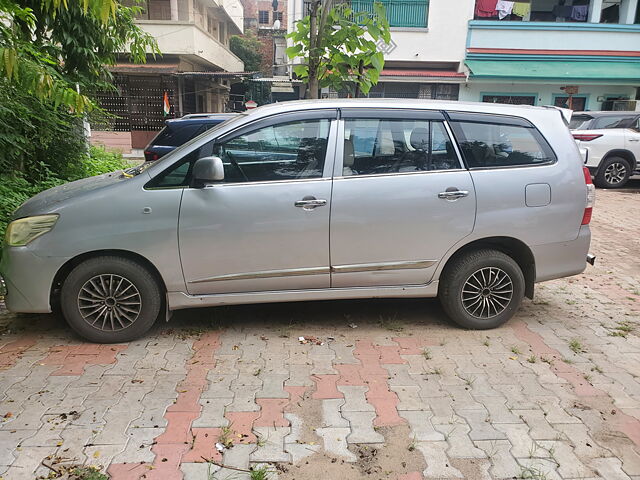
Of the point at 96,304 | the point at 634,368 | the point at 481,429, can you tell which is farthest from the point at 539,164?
the point at 96,304

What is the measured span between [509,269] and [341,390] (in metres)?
1.81

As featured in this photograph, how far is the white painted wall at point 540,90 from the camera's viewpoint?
21.2 meters

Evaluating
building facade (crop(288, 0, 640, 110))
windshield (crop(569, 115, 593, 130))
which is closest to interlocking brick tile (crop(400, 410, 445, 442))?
windshield (crop(569, 115, 593, 130))

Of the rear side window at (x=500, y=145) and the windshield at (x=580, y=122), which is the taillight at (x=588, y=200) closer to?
the rear side window at (x=500, y=145)

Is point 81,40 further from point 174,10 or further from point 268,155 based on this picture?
point 174,10

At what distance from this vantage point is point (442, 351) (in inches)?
156

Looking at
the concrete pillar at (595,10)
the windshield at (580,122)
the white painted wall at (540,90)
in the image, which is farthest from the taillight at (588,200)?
the concrete pillar at (595,10)

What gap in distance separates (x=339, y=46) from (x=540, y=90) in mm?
17659

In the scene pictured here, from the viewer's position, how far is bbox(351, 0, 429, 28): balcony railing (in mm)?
21016

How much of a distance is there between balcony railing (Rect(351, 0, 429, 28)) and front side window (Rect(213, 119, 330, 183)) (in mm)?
18916

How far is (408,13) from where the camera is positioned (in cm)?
2116

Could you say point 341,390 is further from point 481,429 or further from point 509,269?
point 509,269

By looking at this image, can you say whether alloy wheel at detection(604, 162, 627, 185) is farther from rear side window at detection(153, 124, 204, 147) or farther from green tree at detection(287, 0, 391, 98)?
rear side window at detection(153, 124, 204, 147)

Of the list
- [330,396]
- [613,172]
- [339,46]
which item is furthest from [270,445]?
[613,172]
